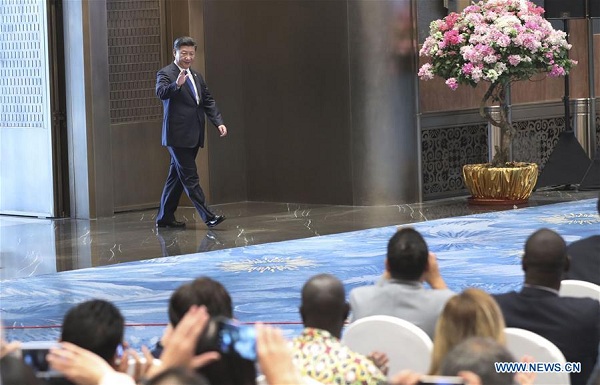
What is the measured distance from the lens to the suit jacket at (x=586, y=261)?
4770 mm

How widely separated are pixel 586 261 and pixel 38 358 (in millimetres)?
2555

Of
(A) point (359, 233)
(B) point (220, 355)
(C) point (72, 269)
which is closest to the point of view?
(B) point (220, 355)

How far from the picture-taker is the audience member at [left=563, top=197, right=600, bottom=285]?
4770 mm

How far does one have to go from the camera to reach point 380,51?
11.6 metres

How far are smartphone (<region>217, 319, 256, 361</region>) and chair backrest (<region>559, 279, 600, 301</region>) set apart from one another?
6.35 feet

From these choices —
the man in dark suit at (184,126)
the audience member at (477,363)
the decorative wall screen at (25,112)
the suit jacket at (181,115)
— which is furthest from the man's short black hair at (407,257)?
the decorative wall screen at (25,112)

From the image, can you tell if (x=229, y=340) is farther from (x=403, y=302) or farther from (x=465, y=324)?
(x=403, y=302)

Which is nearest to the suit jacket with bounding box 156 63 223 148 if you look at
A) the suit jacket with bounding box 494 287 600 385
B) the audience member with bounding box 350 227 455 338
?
the audience member with bounding box 350 227 455 338

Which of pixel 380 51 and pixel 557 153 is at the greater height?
pixel 380 51

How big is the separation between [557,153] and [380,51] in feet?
7.75

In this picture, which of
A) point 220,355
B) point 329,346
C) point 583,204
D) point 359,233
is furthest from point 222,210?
point 220,355

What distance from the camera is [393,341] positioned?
376 centimetres

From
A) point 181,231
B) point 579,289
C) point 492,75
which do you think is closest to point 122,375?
point 579,289

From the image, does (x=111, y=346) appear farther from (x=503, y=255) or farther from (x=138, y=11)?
(x=138, y=11)
